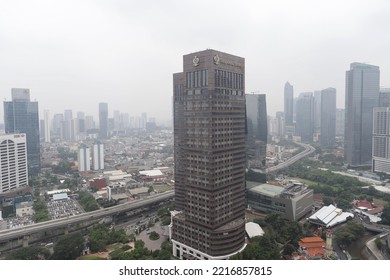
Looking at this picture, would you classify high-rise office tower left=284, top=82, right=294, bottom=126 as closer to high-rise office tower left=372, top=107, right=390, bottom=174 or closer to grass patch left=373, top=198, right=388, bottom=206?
high-rise office tower left=372, top=107, right=390, bottom=174

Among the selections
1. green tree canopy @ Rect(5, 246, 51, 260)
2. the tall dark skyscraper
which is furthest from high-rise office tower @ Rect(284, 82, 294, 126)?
green tree canopy @ Rect(5, 246, 51, 260)

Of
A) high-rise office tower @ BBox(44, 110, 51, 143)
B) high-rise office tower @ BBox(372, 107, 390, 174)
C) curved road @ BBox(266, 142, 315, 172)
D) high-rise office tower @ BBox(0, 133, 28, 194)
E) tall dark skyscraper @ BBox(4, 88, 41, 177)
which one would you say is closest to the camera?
high-rise office tower @ BBox(0, 133, 28, 194)

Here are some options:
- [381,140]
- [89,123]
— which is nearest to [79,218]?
[381,140]

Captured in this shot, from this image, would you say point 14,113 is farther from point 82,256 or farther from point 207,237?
point 207,237

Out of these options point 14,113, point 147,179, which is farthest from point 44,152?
point 147,179

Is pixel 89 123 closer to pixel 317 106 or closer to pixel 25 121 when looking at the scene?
pixel 25 121

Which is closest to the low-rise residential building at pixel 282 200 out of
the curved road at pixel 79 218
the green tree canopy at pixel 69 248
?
the curved road at pixel 79 218
